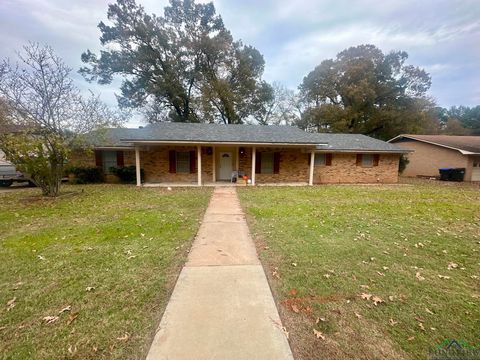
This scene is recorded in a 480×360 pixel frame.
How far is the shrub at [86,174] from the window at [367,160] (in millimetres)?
16645

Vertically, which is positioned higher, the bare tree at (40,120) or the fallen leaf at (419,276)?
the bare tree at (40,120)

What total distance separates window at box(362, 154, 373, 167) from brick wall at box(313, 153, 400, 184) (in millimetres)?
233

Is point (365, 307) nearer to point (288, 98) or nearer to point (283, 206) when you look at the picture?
point (283, 206)

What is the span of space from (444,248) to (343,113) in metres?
23.0

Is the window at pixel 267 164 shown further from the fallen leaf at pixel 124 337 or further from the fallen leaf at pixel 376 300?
→ the fallen leaf at pixel 124 337

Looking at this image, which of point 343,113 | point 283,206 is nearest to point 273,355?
point 283,206

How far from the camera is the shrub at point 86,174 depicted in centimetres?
1282

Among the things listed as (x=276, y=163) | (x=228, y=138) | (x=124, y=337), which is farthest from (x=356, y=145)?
(x=124, y=337)

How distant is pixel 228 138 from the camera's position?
12.2 m

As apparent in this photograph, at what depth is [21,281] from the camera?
309 cm

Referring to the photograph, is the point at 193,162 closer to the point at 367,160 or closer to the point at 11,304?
the point at 11,304

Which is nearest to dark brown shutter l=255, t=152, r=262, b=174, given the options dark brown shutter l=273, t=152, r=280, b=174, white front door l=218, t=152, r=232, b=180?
dark brown shutter l=273, t=152, r=280, b=174

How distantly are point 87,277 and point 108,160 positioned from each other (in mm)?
12143

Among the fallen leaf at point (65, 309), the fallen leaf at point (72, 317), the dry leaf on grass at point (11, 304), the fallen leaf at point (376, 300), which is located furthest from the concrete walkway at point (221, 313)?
the dry leaf on grass at point (11, 304)
